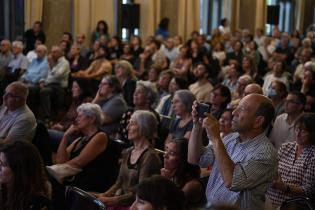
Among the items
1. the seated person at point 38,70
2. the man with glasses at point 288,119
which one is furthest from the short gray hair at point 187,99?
the seated person at point 38,70

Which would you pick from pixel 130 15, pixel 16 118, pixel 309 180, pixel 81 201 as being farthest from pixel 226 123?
pixel 130 15

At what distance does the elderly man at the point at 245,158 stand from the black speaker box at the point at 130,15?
430 inches

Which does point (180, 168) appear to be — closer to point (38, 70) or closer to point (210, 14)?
point (38, 70)

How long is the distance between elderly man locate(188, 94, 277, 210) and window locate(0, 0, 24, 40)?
331 inches

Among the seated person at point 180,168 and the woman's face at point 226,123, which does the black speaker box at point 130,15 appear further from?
the seated person at point 180,168

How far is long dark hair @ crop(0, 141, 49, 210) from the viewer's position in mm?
3531

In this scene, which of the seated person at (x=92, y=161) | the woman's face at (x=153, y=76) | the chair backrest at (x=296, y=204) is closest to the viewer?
the chair backrest at (x=296, y=204)

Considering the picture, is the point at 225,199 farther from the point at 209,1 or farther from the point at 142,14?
the point at 209,1

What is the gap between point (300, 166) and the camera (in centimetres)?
443

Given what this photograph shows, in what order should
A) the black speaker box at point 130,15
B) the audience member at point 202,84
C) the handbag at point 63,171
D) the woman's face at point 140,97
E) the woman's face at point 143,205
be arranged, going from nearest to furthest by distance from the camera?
the woman's face at point 143,205 < the handbag at point 63,171 < the woman's face at point 140,97 < the audience member at point 202,84 < the black speaker box at point 130,15

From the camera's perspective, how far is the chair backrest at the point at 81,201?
3.71 m

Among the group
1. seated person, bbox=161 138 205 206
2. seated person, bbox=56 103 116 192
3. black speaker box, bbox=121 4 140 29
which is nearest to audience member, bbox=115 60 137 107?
seated person, bbox=56 103 116 192

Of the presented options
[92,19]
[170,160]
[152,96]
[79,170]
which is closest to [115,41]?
[92,19]

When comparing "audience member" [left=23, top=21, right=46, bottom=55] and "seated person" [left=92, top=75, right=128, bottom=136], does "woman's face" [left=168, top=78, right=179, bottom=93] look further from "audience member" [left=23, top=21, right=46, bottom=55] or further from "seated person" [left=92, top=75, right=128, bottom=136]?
"audience member" [left=23, top=21, right=46, bottom=55]
